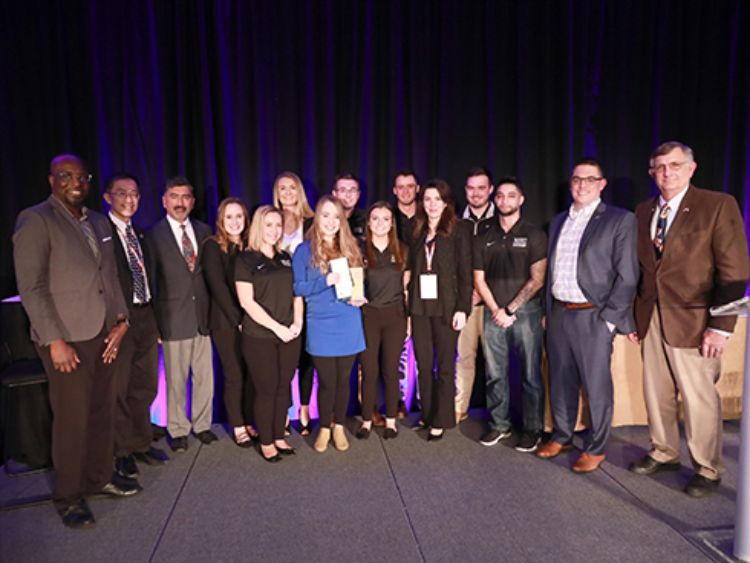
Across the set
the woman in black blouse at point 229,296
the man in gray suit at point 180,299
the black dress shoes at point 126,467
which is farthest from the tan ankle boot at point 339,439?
the black dress shoes at point 126,467

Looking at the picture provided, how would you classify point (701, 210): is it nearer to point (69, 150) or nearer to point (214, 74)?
point (214, 74)

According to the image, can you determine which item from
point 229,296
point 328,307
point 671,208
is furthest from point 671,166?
point 229,296

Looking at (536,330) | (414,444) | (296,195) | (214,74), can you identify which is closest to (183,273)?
(296,195)

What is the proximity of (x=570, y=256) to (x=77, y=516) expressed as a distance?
113 inches

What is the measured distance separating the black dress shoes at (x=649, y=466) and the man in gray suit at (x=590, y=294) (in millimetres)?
184

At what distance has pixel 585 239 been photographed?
2830 mm

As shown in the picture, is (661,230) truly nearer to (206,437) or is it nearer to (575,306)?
(575,306)

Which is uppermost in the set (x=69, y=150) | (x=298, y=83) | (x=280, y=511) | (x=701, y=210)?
(x=298, y=83)

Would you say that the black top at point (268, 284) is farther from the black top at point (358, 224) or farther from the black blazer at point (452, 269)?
the black blazer at point (452, 269)

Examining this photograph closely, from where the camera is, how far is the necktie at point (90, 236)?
8.32 ft

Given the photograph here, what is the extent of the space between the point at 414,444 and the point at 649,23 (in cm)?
382

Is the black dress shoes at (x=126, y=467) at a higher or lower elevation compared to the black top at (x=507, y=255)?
lower

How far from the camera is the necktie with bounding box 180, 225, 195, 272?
10.7 feet

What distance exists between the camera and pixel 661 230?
278 centimetres
